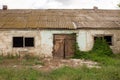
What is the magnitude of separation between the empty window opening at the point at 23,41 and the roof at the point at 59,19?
0.94m

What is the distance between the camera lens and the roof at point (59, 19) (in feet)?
70.5

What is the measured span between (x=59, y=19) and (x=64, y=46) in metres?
2.66

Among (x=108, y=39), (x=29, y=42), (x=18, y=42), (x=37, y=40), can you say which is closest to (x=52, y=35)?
(x=37, y=40)

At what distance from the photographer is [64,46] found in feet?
70.2

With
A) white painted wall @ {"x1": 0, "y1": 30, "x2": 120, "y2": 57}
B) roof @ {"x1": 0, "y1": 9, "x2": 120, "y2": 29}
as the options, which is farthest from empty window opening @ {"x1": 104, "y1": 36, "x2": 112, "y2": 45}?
white painted wall @ {"x1": 0, "y1": 30, "x2": 120, "y2": 57}

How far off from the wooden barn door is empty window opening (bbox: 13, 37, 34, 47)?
1.83 m

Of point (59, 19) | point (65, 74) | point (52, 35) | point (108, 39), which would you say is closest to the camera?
point (65, 74)

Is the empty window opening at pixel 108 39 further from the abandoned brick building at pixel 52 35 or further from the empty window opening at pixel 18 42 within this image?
the empty window opening at pixel 18 42

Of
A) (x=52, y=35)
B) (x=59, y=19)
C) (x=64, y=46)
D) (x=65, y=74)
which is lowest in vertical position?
(x=65, y=74)

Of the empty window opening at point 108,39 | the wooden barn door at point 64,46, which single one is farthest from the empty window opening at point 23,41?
the empty window opening at point 108,39

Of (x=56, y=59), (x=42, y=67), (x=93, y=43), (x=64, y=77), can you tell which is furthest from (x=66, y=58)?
(x=64, y=77)

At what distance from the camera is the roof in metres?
21.5

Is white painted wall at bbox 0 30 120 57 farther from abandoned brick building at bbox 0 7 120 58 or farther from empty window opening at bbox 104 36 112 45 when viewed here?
empty window opening at bbox 104 36 112 45

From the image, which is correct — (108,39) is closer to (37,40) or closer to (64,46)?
(64,46)
